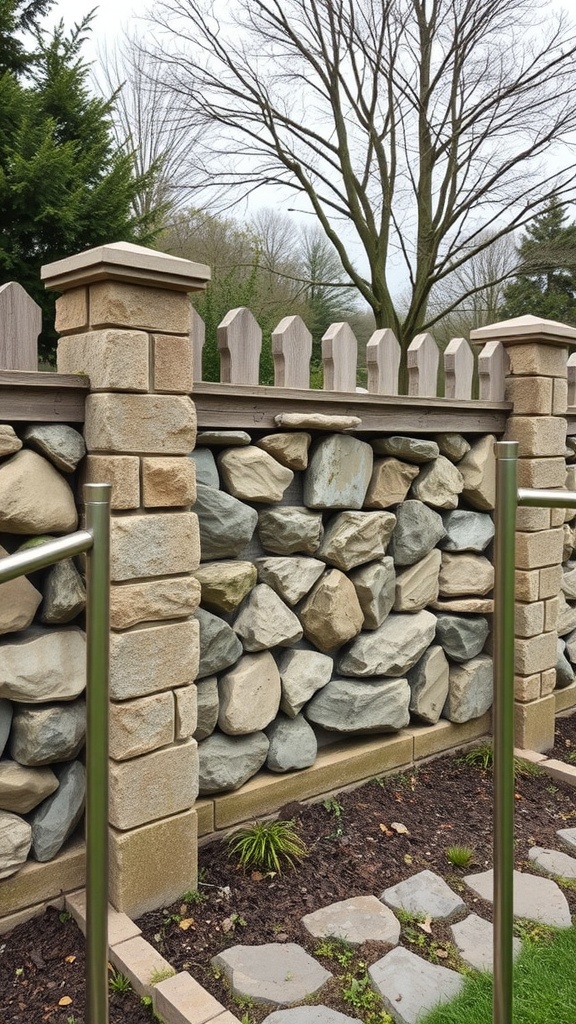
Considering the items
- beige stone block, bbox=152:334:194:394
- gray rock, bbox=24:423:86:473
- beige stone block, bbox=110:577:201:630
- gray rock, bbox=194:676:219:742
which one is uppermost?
beige stone block, bbox=152:334:194:394

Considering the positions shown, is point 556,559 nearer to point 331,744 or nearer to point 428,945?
point 331,744

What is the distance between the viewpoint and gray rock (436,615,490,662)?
2799mm

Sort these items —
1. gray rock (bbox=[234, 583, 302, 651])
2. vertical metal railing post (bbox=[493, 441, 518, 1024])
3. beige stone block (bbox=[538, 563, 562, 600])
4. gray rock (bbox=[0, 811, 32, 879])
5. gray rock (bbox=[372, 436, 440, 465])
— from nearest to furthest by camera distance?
vertical metal railing post (bbox=[493, 441, 518, 1024]) < gray rock (bbox=[0, 811, 32, 879]) < gray rock (bbox=[234, 583, 302, 651]) < gray rock (bbox=[372, 436, 440, 465]) < beige stone block (bbox=[538, 563, 562, 600])

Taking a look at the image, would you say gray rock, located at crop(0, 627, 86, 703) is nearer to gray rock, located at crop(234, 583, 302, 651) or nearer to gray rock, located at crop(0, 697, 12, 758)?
gray rock, located at crop(0, 697, 12, 758)

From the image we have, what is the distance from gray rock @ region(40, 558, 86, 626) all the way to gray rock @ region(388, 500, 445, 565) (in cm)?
123

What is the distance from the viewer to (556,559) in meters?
3.01

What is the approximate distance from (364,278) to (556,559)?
7.30 meters

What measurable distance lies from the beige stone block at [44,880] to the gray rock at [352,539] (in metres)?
1.13

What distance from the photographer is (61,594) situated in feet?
5.77

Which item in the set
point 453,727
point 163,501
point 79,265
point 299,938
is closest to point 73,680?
point 163,501

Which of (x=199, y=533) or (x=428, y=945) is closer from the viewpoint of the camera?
(x=428, y=945)

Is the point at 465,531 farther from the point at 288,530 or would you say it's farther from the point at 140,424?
the point at 140,424

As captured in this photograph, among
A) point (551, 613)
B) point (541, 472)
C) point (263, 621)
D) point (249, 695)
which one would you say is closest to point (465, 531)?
point (541, 472)

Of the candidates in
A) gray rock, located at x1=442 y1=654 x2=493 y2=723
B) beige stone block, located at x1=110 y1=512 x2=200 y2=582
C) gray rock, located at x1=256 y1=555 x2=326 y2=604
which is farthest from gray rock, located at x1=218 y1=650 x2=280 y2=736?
gray rock, located at x1=442 y1=654 x2=493 y2=723
